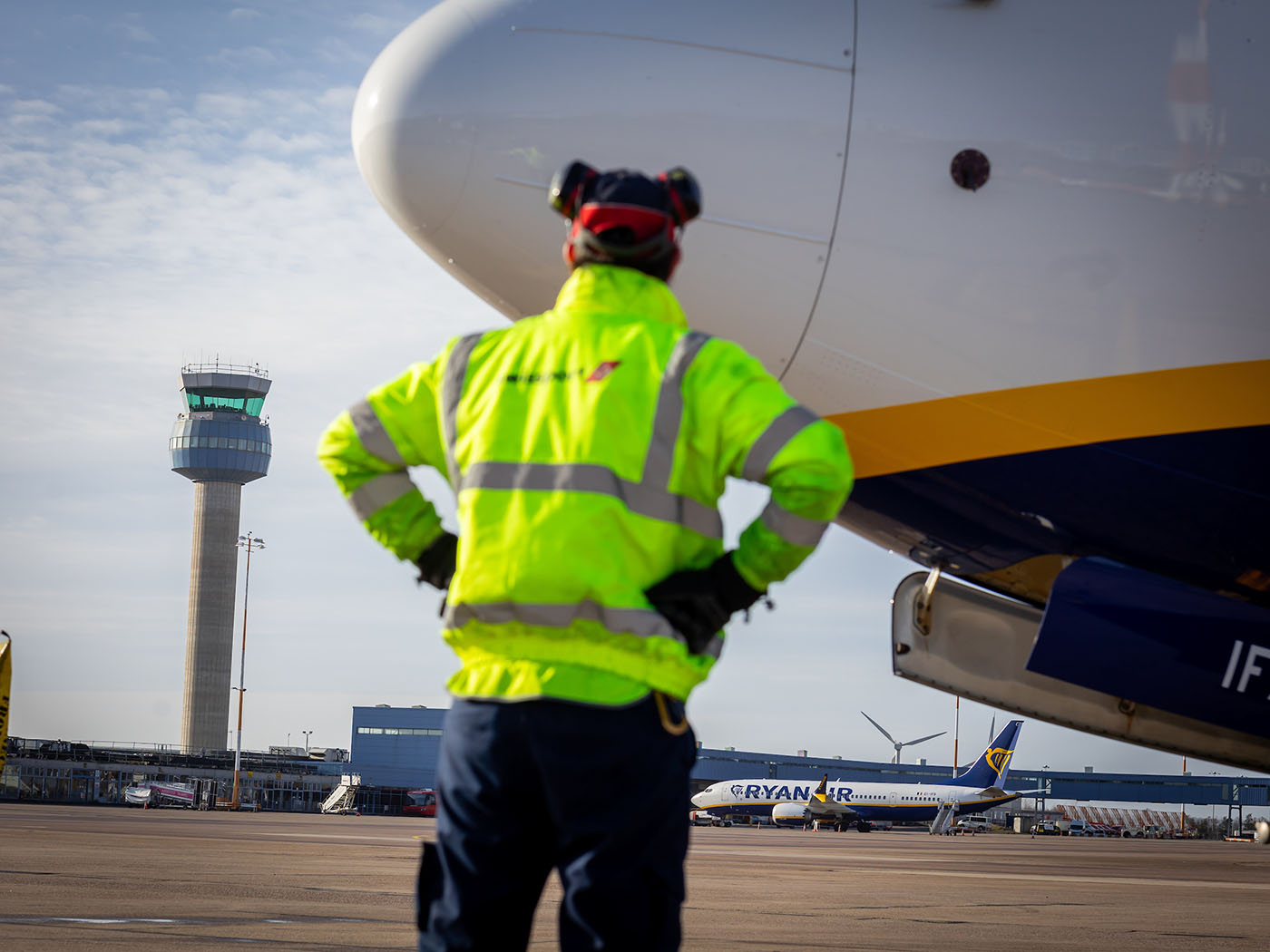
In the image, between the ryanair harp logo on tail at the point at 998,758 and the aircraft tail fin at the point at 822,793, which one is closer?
the ryanair harp logo on tail at the point at 998,758

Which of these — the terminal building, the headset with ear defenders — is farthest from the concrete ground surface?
the terminal building

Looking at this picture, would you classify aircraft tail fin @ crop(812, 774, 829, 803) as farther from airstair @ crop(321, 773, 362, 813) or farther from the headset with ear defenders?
the headset with ear defenders

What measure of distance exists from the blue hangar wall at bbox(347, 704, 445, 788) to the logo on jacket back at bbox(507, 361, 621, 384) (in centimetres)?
10575

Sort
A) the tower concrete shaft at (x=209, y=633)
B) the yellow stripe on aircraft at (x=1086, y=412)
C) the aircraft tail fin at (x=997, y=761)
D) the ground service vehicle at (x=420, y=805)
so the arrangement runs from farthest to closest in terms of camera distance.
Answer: the tower concrete shaft at (x=209, y=633) → the ground service vehicle at (x=420, y=805) → the aircraft tail fin at (x=997, y=761) → the yellow stripe on aircraft at (x=1086, y=412)

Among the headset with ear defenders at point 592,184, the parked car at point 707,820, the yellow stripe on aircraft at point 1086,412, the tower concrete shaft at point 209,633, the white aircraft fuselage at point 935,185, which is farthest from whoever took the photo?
the tower concrete shaft at point 209,633

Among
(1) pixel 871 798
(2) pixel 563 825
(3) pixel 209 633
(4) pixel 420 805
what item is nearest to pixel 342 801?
(4) pixel 420 805

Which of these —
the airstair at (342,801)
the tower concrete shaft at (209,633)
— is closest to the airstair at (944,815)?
the airstair at (342,801)

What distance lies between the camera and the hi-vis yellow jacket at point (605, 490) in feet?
9.49

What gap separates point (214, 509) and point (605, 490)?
129 metres

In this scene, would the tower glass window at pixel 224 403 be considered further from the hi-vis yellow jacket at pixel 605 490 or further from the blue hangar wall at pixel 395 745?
the hi-vis yellow jacket at pixel 605 490

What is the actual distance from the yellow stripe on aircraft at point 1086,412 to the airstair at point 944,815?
2851 inches

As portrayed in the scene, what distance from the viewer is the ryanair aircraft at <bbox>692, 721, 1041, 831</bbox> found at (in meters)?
75.1

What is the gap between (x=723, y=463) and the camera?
9.89 feet

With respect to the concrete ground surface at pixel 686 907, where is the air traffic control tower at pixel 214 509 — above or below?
below
